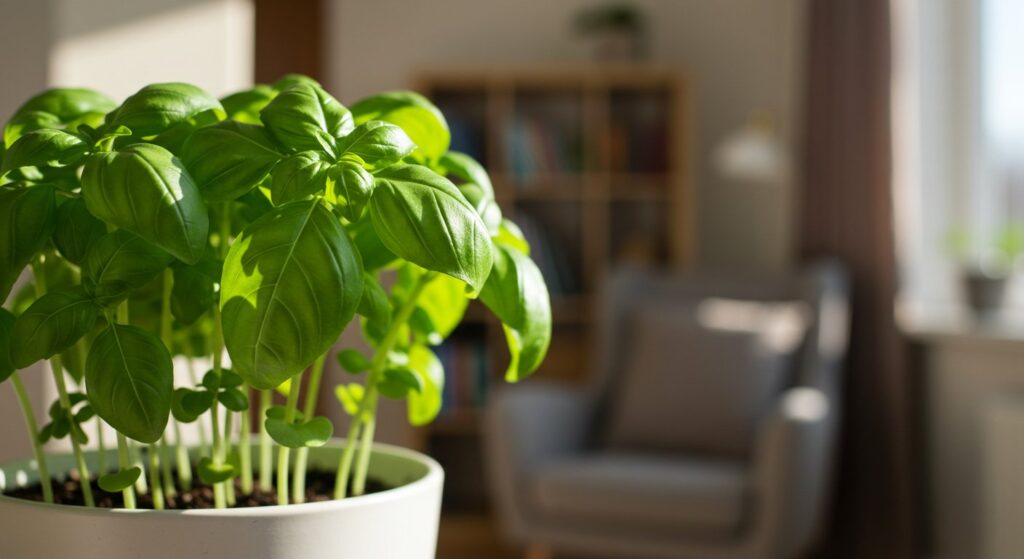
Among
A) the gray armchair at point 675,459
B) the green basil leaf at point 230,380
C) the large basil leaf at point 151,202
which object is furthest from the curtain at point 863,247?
the large basil leaf at point 151,202

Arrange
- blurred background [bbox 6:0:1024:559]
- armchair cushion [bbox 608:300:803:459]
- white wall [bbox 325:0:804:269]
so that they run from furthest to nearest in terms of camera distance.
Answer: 1. white wall [bbox 325:0:804:269]
2. armchair cushion [bbox 608:300:803:459]
3. blurred background [bbox 6:0:1024:559]

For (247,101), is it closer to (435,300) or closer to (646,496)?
(435,300)

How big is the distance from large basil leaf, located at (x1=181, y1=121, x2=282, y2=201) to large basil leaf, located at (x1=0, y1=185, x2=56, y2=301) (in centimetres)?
8

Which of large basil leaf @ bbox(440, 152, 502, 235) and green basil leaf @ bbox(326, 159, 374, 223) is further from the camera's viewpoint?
large basil leaf @ bbox(440, 152, 502, 235)

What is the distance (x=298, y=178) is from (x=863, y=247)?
3.30 m

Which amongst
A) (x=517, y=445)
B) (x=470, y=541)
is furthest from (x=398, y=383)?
(x=470, y=541)

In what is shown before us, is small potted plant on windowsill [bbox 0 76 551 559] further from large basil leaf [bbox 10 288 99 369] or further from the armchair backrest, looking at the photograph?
the armchair backrest

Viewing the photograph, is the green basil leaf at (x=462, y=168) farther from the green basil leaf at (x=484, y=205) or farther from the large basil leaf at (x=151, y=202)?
the large basil leaf at (x=151, y=202)

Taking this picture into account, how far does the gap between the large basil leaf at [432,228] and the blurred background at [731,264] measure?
2242 millimetres

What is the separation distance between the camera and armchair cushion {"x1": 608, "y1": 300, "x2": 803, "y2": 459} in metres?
3.16

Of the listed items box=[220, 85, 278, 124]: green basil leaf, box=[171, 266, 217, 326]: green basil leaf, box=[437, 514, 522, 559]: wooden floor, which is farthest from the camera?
box=[437, 514, 522, 559]: wooden floor

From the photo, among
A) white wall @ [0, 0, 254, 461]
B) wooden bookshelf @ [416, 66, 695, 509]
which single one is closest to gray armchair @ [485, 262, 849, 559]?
wooden bookshelf @ [416, 66, 695, 509]

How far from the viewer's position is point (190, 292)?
2.12 feet

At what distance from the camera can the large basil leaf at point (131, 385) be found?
58 cm
